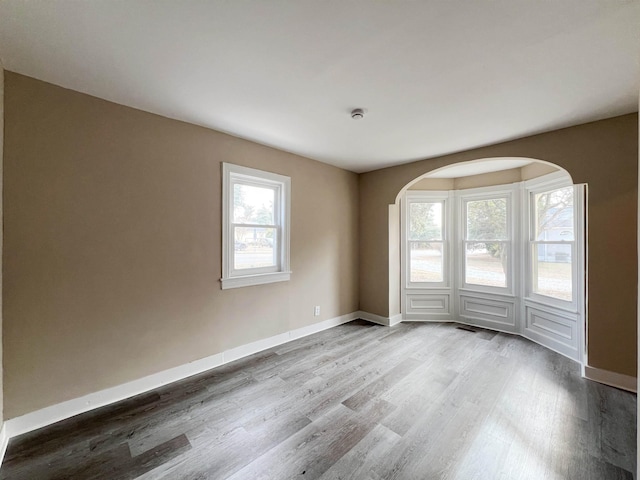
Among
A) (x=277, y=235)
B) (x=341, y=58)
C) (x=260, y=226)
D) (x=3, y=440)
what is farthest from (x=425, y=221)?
(x=3, y=440)

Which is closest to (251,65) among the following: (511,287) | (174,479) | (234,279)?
(234,279)

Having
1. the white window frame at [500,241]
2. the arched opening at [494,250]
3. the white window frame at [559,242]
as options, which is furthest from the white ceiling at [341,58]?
the white window frame at [500,241]

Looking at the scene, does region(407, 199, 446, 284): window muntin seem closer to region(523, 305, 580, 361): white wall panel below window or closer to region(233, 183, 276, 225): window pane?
region(523, 305, 580, 361): white wall panel below window

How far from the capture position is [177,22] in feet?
4.70

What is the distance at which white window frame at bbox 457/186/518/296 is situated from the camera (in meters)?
4.00

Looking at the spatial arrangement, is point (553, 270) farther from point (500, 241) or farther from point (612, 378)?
point (612, 378)

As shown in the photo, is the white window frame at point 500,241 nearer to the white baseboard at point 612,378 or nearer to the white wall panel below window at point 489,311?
the white wall panel below window at point 489,311

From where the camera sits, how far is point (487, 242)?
13.9 ft

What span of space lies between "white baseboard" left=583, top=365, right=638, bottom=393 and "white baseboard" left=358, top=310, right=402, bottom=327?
2.22m

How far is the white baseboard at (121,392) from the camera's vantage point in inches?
74.2

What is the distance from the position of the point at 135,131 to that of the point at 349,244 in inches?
128

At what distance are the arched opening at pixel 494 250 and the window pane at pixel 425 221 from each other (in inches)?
0.7

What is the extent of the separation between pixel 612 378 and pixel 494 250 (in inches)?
81.3

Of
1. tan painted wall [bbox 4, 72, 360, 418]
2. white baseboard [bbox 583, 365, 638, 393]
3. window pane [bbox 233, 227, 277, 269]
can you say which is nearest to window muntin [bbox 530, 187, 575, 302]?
white baseboard [bbox 583, 365, 638, 393]
